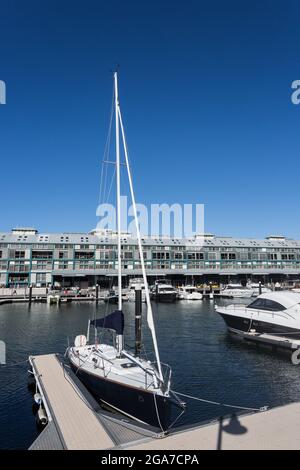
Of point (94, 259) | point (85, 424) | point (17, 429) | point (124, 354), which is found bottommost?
point (17, 429)

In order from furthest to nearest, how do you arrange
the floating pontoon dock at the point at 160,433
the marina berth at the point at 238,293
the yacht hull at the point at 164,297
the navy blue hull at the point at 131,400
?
the marina berth at the point at 238,293 < the yacht hull at the point at 164,297 < the navy blue hull at the point at 131,400 < the floating pontoon dock at the point at 160,433

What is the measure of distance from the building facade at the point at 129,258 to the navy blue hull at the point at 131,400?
3332 inches

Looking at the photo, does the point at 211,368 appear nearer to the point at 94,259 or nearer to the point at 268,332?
the point at 268,332

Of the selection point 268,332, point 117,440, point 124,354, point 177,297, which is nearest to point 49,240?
point 177,297

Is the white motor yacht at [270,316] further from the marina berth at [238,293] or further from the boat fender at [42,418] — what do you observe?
the marina berth at [238,293]

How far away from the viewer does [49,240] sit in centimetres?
10850

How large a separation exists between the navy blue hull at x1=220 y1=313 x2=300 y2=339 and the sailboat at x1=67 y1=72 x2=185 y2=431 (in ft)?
62.8

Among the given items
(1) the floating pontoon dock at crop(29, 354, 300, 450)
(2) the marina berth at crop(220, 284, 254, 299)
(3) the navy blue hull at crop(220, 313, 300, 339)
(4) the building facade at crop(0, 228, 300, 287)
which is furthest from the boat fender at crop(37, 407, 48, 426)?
(4) the building facade at crop(0, 228, 300, 287)

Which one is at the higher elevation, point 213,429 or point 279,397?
point 213,429

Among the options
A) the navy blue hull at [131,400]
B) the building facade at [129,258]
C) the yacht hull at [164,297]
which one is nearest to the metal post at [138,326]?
the navy blue hull at [131,400]

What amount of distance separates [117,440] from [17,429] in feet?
23.9

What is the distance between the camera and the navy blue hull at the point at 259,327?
113ft

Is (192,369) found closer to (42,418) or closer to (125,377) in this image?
(125,377)

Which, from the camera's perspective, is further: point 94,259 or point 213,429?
point 94,259
